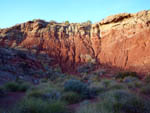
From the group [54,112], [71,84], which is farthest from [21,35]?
[54,112]

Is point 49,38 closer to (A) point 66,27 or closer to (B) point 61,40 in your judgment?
(B) point 61,40

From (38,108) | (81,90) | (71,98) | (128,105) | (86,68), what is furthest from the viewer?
(86,68)

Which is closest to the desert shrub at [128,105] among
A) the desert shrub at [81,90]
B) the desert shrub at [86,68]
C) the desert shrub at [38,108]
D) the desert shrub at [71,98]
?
the desert shrub at [38,108]

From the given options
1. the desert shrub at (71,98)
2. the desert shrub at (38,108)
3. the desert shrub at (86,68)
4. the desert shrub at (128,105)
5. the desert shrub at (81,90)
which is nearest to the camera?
the desert shrub at (38,108)

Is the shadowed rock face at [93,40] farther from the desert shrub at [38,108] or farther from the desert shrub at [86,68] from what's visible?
the desert shrub at [38,108]

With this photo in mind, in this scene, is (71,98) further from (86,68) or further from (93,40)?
(93,40)

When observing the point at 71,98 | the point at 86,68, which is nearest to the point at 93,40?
the point at 86,68

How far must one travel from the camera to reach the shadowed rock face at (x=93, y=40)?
2239cm

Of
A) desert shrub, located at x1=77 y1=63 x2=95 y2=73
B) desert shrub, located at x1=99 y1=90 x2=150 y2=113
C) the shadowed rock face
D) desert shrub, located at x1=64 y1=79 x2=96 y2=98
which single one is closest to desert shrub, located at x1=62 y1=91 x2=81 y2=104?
desert shrub, located at x1=64 y1=79 x2=96 y2=98

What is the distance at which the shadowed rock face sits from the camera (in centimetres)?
2239

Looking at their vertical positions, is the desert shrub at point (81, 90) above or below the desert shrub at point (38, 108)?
below

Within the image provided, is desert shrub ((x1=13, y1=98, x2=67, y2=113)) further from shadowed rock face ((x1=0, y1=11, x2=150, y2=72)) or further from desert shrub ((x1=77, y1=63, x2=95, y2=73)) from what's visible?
desert shrub ((x1=77, y1=63, x2=95, y2=73))

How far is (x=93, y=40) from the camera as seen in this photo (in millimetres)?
28438

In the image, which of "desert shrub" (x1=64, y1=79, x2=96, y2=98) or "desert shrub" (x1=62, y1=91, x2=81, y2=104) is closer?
"desert shrub" (x1=62, y1=91, x2=81, y2=104)
